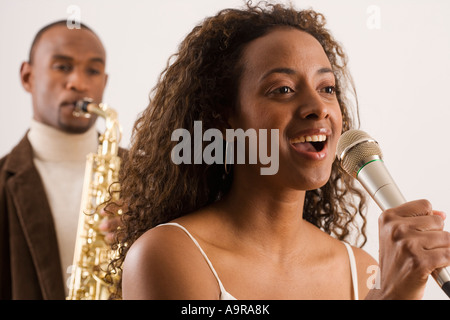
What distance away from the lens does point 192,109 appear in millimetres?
1231

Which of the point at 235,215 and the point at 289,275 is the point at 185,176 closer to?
the point at 235,215

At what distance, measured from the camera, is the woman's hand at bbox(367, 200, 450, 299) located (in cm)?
81

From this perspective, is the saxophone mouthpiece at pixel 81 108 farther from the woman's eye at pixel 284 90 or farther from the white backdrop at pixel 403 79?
the woman's eye at pixel 284 90

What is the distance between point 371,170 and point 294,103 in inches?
9.0

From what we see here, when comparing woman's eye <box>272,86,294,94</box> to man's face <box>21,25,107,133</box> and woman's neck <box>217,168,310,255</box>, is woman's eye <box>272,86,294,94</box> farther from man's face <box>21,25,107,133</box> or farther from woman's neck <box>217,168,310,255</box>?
man's face <box>21,25,107,133</box>

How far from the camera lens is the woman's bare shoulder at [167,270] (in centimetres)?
97

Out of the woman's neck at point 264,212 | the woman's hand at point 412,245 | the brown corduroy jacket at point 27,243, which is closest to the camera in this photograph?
the woman's hand at point 412,245

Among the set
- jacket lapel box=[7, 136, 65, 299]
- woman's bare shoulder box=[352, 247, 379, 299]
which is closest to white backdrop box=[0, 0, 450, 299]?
jacket lapel box=[7, 136, 65, 299]

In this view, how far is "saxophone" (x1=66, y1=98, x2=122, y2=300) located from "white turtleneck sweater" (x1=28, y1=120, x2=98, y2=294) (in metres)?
0.03

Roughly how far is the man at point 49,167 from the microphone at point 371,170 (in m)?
1.36

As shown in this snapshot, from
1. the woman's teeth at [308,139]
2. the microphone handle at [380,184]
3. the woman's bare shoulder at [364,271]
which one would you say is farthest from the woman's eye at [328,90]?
the woman's bare shoulder at [364,271]

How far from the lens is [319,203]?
142 cm

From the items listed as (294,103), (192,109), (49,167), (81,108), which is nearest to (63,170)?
(49,167)

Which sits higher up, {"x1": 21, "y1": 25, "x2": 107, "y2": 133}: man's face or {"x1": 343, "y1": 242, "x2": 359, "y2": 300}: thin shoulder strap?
{"x1": 21, "y1": 25, "x2": 107, "y2": 133}: man's face
